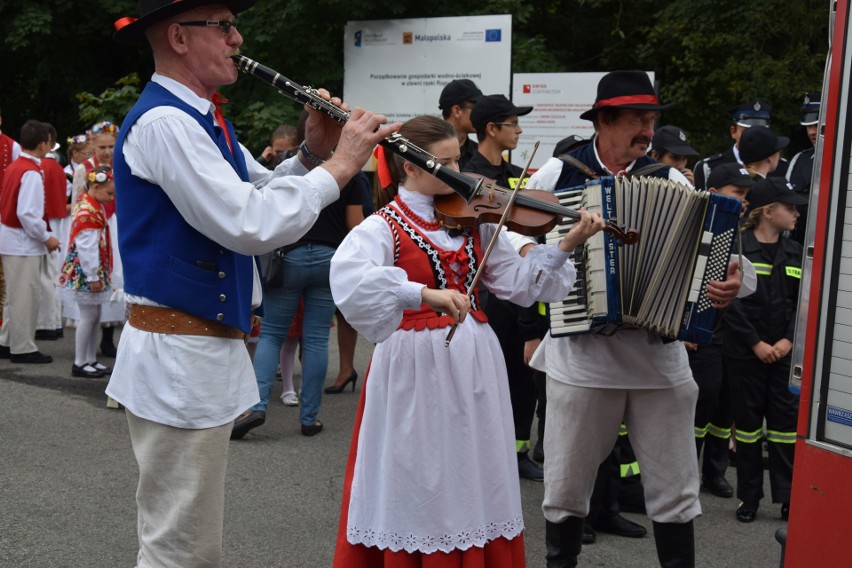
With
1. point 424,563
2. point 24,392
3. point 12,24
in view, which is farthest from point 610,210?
point 12,24

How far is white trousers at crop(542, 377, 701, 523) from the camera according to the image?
4152 mm

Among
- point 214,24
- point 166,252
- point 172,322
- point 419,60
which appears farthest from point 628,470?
point 419,60

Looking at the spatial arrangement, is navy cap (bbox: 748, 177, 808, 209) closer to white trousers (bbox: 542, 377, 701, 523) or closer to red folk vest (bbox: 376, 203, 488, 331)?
white trousers (bbox: 542, 377, 701, 523)

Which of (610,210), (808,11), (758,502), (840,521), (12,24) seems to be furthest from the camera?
(12,24)

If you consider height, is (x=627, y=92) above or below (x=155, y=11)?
below

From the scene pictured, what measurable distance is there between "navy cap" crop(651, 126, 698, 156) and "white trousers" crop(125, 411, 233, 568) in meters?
4.99

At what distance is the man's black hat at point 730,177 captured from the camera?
21.0ft

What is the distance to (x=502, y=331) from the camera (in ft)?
20.7

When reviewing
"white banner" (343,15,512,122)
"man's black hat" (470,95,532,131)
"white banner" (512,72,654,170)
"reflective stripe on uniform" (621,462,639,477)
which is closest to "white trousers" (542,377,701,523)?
"reflective stripe on uniform" (621,462,639,477)

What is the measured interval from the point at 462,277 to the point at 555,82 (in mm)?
7775

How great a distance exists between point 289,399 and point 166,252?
5173 millimetres

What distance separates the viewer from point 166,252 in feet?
9.70

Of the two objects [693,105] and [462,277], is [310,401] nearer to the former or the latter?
[462,277]

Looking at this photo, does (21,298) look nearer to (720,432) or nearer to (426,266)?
(720,432)
